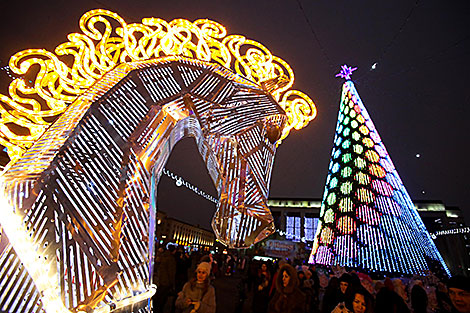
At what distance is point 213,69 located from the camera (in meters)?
1.39

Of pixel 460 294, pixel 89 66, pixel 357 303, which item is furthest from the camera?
pixel 357 303

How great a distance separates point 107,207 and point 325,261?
12171mm

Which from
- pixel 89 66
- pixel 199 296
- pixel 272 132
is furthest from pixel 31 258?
pixel 199 296

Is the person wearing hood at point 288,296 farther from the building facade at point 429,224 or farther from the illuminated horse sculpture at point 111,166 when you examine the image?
the building facade at point 429,224

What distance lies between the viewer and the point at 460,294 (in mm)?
2225

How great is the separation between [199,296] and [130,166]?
9.37 feet

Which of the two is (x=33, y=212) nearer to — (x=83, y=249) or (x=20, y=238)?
(x=20, y=238)

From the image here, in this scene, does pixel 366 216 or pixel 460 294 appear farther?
pixel 366 216

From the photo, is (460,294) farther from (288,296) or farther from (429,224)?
(429,224)

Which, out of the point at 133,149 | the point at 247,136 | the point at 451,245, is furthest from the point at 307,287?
the point at 451,245

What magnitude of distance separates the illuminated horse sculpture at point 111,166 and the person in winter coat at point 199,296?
243cm

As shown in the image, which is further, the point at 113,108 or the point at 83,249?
the point at 113,108

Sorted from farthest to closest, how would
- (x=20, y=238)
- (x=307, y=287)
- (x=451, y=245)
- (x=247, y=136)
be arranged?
(x=451, y=245) → (x=307, y=287) → (x=247, y=136) → (x=20, y=238)

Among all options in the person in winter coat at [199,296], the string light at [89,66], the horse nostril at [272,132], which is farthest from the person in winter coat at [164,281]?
the horse nostril at [272,132]
